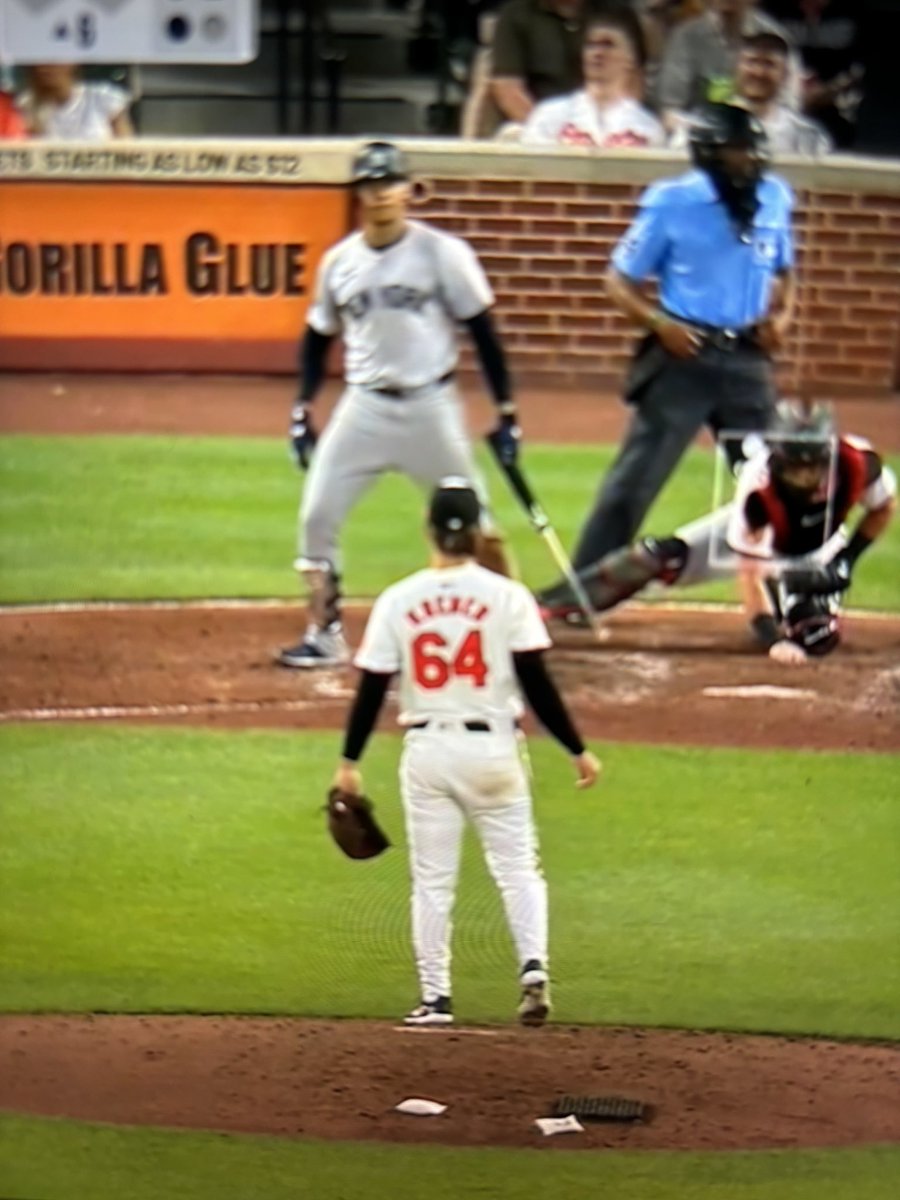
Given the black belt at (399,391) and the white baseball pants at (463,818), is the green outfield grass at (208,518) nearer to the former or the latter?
the black belt at (399,391)

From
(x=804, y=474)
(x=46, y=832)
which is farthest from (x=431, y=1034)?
(x=804, y=474)

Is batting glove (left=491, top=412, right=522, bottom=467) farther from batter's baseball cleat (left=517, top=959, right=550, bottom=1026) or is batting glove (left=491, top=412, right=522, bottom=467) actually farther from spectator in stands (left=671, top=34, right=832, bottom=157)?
spectator in stands (left=671, top=34, right=832, bottom=157)

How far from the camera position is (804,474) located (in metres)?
7.49

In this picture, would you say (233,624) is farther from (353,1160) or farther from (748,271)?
(353,1160)

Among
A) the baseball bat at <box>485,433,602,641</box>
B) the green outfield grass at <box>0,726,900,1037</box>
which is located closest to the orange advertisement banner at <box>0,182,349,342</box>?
the baseball bat at <box>485,433,602,641</box>

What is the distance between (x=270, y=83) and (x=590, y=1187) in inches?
387

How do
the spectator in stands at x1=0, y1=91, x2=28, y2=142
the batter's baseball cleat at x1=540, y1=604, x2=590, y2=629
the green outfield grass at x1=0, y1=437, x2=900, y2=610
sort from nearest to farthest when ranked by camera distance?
the batter's baseball cleat at x1=540, y1=604, x2=590, y2=629 < the green outfield grass at x1=0, y1=437, x2=900, y2=610 < the spectator in stands at x1=0, y1=91, x2=28, y2=142

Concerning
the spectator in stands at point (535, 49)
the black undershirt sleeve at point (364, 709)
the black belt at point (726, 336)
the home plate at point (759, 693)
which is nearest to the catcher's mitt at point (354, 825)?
the black undershirt sleeve at point (364, 709)

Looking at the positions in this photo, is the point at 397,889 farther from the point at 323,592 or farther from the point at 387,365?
the point at 387,365

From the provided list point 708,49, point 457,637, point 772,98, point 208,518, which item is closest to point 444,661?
point 457,637

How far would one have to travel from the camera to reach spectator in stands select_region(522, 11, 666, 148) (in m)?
11.6

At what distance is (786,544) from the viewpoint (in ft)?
25.3

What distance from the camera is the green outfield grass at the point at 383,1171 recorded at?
15.2ft

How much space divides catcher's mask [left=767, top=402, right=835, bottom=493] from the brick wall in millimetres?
4618
